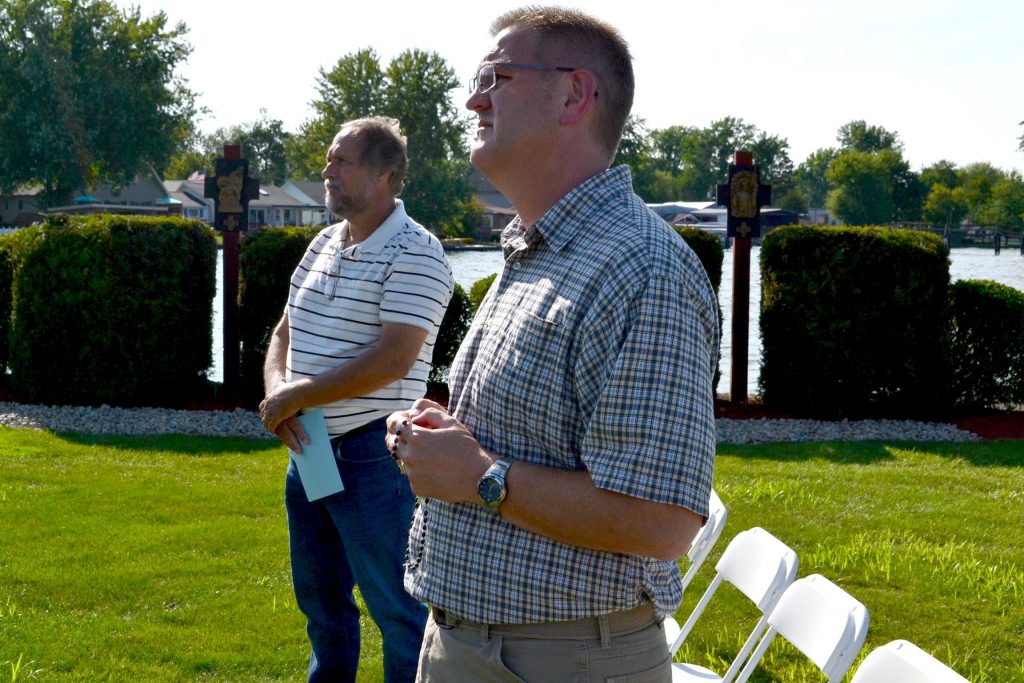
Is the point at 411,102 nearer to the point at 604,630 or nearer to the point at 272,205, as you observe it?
the point at 272,205

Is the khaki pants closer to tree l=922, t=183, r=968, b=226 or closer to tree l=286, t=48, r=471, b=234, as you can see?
tree l=922, t=183, r=968, b=226

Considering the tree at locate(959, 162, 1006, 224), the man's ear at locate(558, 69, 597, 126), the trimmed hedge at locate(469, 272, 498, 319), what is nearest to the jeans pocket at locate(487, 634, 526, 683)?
the man's ear at locate(558, 69, 597, 126)

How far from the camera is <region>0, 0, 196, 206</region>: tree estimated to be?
5088 centimetres

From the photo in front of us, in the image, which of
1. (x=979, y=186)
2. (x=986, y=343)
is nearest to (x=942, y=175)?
(x=979, y=186)

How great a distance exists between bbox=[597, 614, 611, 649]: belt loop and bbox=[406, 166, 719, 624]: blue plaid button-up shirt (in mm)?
34

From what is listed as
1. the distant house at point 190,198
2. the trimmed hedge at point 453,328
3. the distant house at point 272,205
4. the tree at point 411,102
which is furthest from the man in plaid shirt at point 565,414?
the distant house at point 272,205

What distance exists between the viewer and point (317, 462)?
3.65 metres

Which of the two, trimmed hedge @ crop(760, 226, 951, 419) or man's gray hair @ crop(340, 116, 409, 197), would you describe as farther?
trimmed hedge @ crop(760, 226, 951, 419)

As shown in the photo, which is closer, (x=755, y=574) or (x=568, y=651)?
(x=568, y=651)

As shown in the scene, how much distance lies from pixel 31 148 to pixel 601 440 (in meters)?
54.7

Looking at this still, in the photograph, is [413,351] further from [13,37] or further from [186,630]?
[13,37]

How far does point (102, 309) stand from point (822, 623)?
9115 mm

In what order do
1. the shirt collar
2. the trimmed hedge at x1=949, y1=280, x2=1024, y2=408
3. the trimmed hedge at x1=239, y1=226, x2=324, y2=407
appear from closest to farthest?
the shirt collar, the trimmed hedge at x1=239, y1=226, x2=324, y2=407, the trimmed hedge at x1=949, y1=280, x2=1024, y2=408

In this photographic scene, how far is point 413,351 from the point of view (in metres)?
3.68
